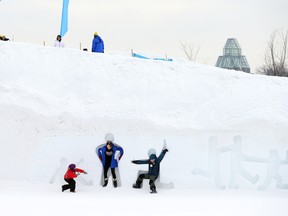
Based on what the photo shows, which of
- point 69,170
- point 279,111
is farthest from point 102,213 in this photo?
point 279,111

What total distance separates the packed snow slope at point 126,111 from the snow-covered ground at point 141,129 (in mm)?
28

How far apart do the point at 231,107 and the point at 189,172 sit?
8.20 feet

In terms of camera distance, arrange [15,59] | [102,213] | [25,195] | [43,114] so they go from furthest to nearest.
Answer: [15,59] < [43,114] < [25,195] < [102,213]

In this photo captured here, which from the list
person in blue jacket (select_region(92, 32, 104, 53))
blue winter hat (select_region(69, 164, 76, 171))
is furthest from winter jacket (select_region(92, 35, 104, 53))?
blue winter hat (select_region(69, 164, 76, 171))

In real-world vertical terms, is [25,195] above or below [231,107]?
below

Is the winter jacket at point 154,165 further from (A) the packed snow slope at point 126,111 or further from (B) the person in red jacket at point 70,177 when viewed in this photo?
(B) the person in red jacket at point 70,177

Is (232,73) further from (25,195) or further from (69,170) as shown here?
(25,195)

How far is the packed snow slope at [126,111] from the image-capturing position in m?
12.6

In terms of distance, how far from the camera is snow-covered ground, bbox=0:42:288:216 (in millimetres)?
11969

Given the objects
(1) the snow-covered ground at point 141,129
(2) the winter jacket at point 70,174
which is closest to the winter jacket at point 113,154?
(1) the snow-covered ground at point 141,129

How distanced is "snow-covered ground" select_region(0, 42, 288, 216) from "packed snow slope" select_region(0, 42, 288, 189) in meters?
0.03

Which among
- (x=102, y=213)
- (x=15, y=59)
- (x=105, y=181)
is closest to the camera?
(x=102, y=213)

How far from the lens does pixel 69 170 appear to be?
11.7 m

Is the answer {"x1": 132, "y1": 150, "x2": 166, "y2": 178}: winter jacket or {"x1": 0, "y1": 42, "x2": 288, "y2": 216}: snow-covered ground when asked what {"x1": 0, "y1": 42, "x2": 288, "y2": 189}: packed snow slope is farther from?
{"x1": 132, "y1": 150, "x2": 166, "y2": 178}: winter jacket
